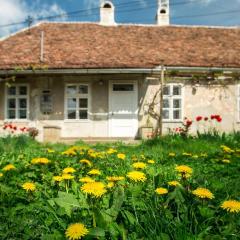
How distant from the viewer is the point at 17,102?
1609 cm

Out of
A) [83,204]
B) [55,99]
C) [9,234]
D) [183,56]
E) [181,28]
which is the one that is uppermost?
[181,28]

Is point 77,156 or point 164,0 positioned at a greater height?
point 164,0

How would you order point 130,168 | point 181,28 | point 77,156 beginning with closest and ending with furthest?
point 130,168
point 77,156
point 181,28

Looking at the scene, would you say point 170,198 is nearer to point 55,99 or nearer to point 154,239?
point 154,239

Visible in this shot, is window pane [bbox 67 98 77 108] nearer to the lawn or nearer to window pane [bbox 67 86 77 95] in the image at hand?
window pane [bbox 67 86 77 95]

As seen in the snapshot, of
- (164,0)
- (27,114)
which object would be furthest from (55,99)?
(164,0)

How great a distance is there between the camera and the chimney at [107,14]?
1947 centimetres

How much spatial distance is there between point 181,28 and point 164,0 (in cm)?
258

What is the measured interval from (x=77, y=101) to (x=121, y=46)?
345 centimetres

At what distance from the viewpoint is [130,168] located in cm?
363

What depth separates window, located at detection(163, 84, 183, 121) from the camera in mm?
16016

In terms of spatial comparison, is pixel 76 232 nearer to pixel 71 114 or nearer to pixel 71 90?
pixel 71 114

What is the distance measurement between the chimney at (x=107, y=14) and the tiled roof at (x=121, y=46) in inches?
19.9

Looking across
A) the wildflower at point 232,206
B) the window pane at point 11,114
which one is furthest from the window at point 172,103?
the wildflower at point 232,206
